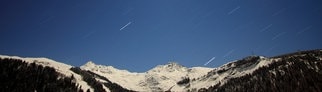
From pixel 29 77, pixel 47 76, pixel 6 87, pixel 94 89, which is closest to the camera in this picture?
pixel 6 87

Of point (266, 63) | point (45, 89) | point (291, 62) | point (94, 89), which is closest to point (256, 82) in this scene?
point (291, 62)

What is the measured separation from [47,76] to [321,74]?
41.2 m

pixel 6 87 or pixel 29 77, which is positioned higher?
pixel 29 77

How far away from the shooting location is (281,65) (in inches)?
2066

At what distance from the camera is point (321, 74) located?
39156 mm

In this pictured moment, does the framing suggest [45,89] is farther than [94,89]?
No

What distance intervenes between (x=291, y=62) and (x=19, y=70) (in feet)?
161

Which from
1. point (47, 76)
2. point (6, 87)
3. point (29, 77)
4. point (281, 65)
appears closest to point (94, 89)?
point (47, 76)

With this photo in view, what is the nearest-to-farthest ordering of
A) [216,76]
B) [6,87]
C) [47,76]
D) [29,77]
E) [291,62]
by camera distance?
[6,87], [29,77], [47,76], [291,62], [216,76]

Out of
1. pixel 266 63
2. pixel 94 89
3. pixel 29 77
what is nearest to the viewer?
pixel 29 77

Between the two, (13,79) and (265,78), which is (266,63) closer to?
(265,78)

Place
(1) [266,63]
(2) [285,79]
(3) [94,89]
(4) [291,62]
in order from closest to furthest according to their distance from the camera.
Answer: (2) [285,79]
(3) [94,89]
(4) [291,62]
(1) [266,63]

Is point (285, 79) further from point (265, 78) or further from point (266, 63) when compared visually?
point (266, 63)

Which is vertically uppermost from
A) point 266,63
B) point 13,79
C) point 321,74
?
point 266,63
